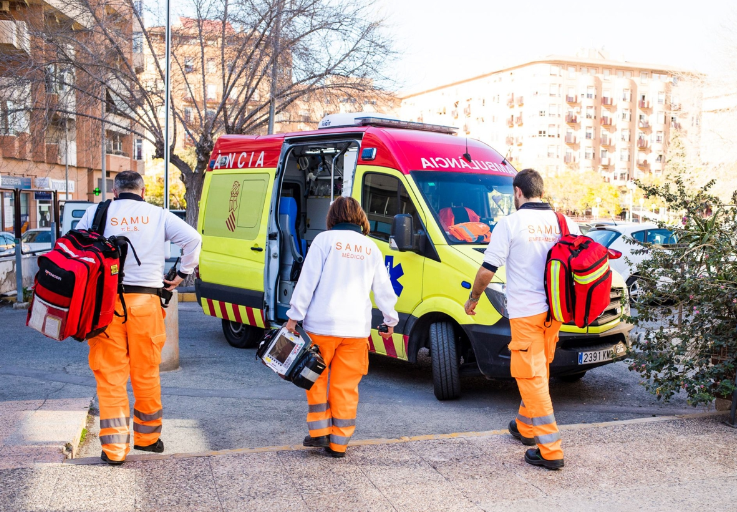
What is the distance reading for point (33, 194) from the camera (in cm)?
3428

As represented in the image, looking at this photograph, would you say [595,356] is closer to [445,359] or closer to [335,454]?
[445,359]

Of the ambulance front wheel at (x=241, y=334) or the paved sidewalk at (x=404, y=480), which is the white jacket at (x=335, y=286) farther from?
the ambulance front wheel at (x=241, y=334)

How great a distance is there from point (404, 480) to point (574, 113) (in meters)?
98.0

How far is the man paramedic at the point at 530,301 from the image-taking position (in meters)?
4.72

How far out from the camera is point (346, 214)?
193 inches

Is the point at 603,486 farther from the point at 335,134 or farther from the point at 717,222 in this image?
the point at 335,134

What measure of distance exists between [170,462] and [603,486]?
2.49 meters

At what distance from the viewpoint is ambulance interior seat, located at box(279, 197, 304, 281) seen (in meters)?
8.93

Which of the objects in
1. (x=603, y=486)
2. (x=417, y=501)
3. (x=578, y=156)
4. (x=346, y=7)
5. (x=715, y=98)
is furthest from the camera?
(x=578, y=156)

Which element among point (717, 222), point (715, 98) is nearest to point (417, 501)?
point (717, 222)

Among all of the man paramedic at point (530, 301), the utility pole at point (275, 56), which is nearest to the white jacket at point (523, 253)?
the man paramedic at point (530, 301)

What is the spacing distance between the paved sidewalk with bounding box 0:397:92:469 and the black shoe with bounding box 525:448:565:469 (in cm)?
278

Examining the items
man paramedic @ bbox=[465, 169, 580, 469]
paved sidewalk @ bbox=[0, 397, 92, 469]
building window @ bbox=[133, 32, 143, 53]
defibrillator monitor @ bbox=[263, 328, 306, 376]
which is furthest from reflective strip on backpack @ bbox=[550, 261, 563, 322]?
building window @ bbox=[133, 32, 143, 53]

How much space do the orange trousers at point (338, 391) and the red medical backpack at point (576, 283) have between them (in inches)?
48.1
